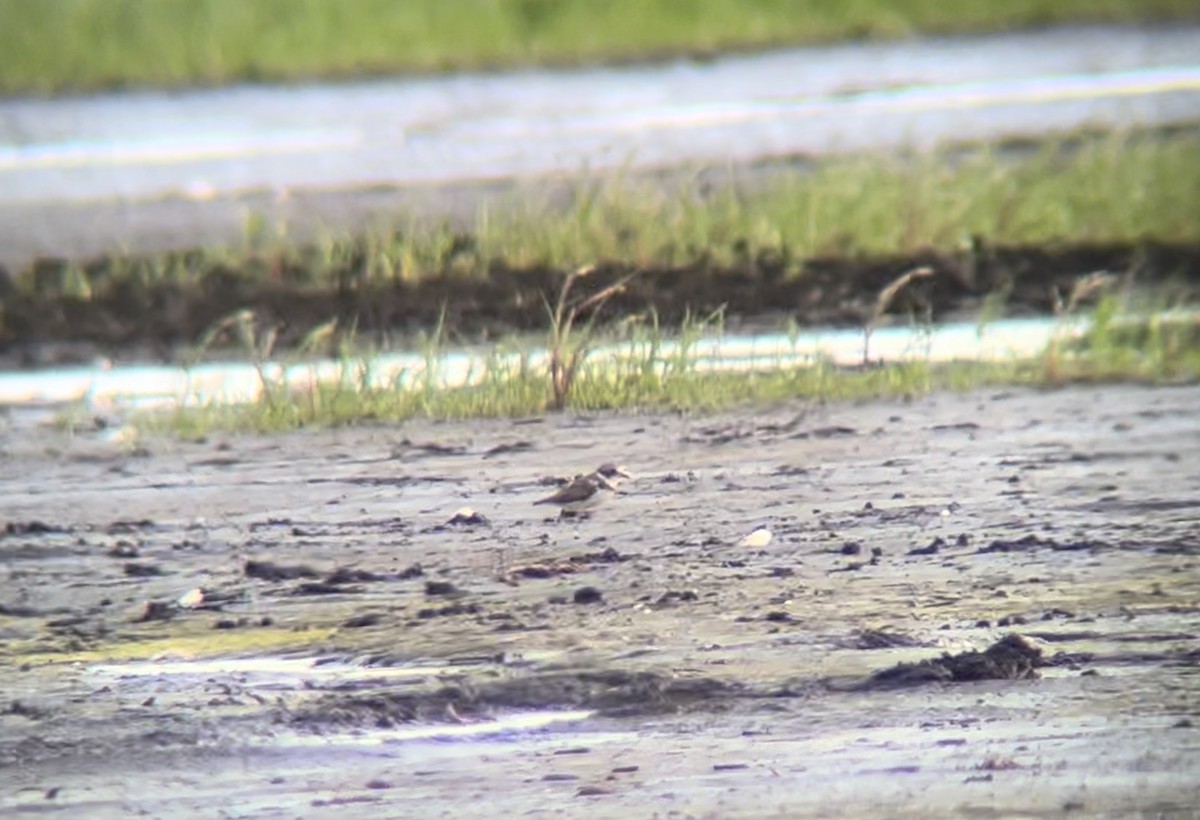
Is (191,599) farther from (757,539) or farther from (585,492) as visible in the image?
(757,539)

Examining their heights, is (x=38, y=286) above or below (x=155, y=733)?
above

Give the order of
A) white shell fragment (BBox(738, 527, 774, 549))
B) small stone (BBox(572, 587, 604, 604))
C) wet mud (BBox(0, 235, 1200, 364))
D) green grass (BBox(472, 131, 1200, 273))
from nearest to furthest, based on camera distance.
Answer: small stone (BBox(572, 587, 604, 604))
white shell fragment (BBox(738, 527, 774, 549))
wet mud (BBox(0, 235, 1200, 364))
green grass (BBox(472, 131, 1200, 273))

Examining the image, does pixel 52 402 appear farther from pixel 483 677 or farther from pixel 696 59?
pixel 696 59

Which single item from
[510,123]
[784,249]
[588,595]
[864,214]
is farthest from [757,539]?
[510,123]

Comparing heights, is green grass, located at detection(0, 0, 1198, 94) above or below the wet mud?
above

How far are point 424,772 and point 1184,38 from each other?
19.6 feet

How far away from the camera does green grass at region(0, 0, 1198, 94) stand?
25.0 ft

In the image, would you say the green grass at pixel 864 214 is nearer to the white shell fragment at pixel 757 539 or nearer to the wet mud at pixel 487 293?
the wet mud at pixel 487 293

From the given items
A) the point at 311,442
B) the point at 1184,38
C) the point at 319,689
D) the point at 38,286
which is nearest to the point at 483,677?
the point at 319,689

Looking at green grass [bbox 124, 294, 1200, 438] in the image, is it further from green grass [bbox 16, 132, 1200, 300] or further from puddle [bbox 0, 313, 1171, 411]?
green grass [bbox 16, 132, 1200, 300]

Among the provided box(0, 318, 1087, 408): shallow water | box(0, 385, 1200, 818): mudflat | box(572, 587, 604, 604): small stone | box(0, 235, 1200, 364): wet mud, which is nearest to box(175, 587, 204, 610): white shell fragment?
box(0, 385, 1200, 818): mudflat

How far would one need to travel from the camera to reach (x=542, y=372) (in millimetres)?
4172

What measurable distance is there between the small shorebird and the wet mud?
3.15 ft

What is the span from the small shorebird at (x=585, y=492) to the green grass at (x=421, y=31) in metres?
4.18
